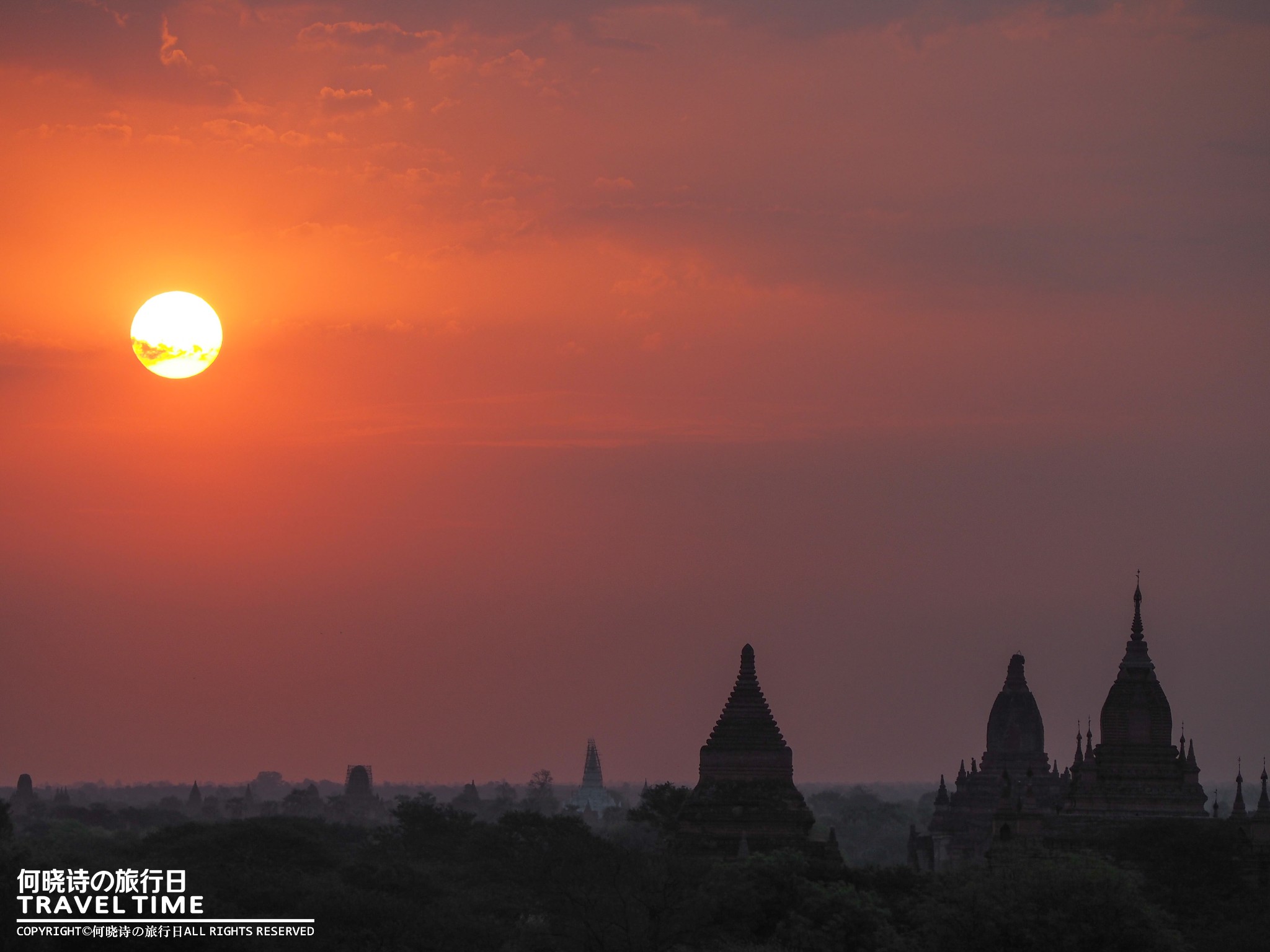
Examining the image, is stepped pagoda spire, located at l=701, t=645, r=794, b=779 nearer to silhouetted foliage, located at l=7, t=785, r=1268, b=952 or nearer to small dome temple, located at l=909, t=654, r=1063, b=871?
silhouetted foliage, located at l=7, t=785, r=1268, b=952

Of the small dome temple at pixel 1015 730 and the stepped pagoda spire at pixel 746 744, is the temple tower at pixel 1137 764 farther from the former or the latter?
the small dome temple at pixel 1015 730

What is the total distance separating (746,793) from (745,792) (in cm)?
8

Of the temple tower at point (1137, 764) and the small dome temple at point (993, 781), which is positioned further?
the small dome temple at point (993, 781)

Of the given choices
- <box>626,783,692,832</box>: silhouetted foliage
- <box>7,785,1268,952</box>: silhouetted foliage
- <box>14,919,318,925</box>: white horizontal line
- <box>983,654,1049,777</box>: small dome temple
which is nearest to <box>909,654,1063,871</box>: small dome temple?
<box>983,654,1049,777</box>: small dome temple

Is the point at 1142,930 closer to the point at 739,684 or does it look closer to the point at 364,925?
the point at 364,925

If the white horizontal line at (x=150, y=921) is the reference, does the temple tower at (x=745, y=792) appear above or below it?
above

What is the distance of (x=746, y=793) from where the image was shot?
312ft

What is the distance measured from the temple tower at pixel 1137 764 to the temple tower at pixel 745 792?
39.8ft

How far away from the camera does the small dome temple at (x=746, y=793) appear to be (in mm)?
92875

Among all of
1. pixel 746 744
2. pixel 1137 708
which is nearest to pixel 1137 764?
pixel 1137 708

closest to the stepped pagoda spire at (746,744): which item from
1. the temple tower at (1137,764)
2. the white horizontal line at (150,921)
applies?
the temple tower at (1137,764)

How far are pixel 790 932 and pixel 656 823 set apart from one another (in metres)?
42.1

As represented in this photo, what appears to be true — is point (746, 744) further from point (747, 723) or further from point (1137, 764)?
point (1137, 764)

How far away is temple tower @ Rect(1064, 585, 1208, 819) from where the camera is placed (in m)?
94.4
